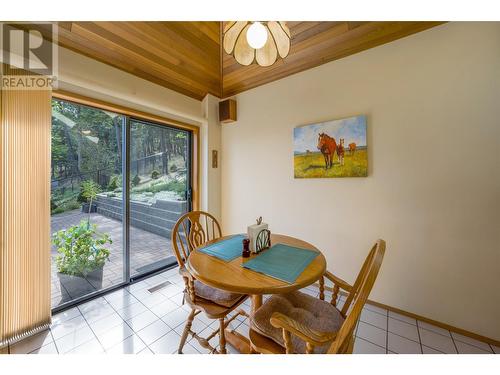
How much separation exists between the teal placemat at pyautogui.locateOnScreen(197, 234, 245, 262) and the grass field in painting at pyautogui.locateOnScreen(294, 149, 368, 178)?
119 centimetres

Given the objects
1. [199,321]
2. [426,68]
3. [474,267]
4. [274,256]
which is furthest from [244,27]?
[474,267]

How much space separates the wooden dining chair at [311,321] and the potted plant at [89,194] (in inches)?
79.0

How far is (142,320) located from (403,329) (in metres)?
2.25

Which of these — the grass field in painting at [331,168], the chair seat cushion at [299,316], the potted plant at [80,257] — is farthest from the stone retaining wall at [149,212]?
the chair seat cushion at [299,316]

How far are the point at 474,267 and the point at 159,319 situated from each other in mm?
2664

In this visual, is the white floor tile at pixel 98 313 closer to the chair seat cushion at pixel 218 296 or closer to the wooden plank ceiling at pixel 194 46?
the chair seat cushion at pixel 218 296

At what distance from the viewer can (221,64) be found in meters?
2.54

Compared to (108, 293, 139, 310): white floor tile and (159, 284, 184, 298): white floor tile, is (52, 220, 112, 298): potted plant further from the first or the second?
(159, 284, 184, 298): white floor tile

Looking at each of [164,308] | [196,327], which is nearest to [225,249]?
[196,327]

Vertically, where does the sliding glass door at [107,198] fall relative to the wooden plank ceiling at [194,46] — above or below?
below

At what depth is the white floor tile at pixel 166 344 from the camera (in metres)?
1.43

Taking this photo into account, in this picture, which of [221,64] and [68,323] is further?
[221,64]

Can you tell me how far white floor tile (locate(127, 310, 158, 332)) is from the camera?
5.50 feet
